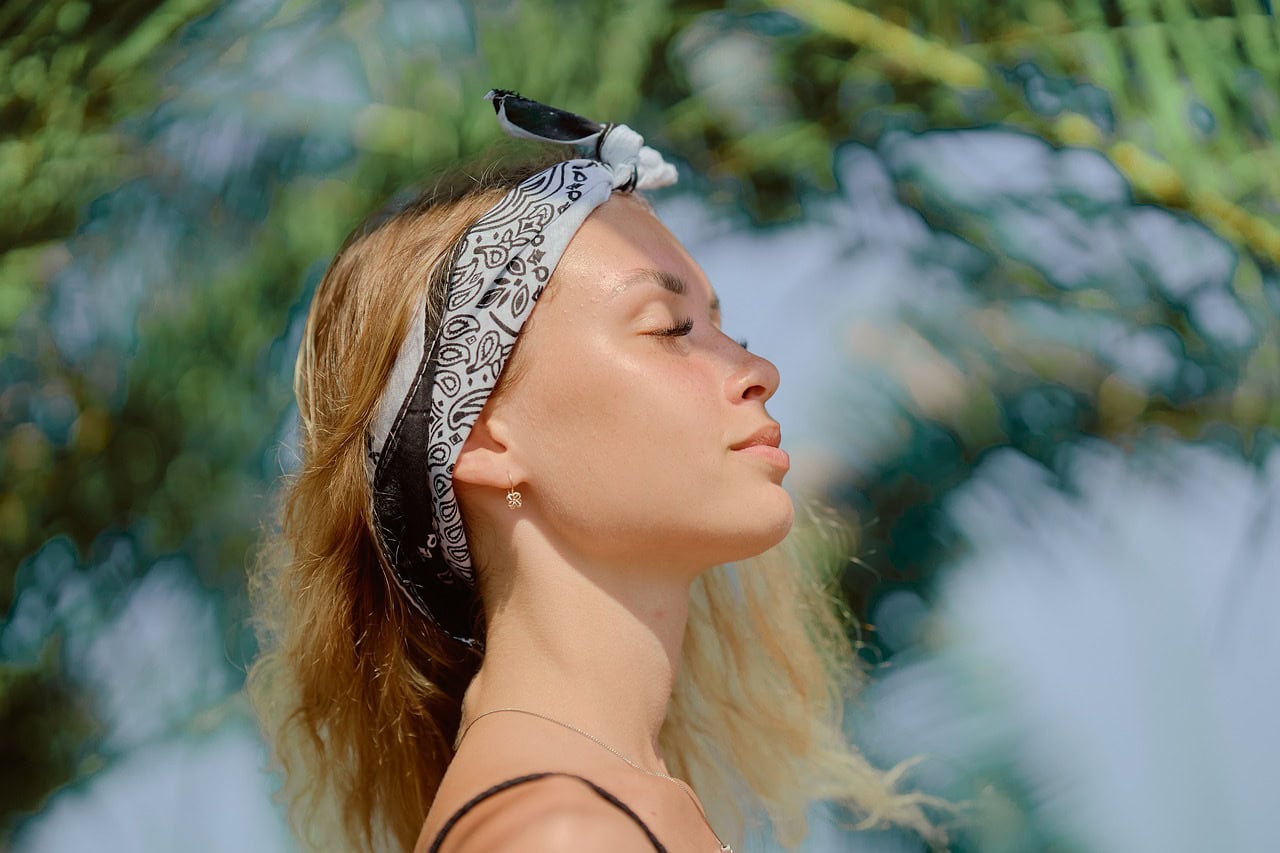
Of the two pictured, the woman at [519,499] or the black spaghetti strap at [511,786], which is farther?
the woman at [519,499]

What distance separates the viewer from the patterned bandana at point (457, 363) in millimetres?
1781

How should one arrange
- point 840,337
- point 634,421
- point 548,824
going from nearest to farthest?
point 548,824
point 634,421
point 840,337

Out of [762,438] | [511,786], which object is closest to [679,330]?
[762,438]

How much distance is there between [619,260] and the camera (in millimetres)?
1804

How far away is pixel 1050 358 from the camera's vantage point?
2.62m

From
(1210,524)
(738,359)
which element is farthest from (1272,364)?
(738,359)

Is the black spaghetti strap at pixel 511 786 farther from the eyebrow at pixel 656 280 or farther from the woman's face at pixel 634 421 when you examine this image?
the eyebrow at pixel 656 280

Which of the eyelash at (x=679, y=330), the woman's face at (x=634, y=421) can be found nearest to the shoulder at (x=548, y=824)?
the woman's face at (x=634, y=421)

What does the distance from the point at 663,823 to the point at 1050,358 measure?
1.42 metres

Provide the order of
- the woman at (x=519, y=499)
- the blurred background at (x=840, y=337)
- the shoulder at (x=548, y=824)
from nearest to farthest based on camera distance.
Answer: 1. the shoulder at (x=548, y=824)
2. the woman at (x=519, y=499)
3. the blurred background at (x=840, y=337)

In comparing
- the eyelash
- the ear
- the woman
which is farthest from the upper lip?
the ear

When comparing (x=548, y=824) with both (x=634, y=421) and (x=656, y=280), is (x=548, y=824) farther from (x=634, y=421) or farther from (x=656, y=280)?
(x=656, y=280)

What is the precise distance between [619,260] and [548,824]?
2.49ft

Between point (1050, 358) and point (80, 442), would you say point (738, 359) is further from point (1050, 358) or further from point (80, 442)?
point (80, 442)
